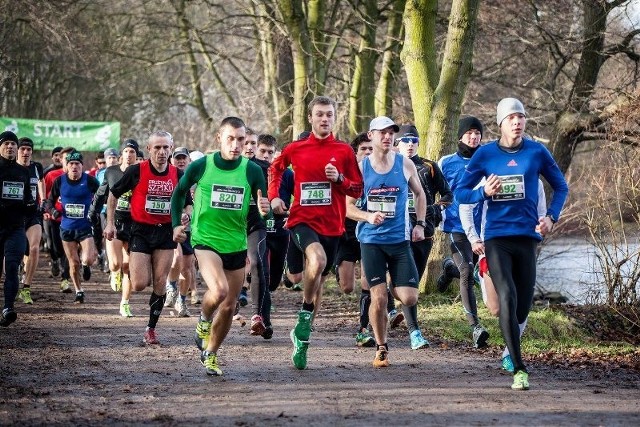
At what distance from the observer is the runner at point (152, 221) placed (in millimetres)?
11641

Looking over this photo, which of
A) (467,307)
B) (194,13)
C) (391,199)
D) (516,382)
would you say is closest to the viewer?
(516,382)

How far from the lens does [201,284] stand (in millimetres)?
20562

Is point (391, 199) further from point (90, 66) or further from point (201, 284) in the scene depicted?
point (90, 66)

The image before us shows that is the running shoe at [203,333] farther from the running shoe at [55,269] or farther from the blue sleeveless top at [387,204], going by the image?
the running shoe at [55,269]

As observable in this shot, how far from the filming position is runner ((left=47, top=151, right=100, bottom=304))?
16.8m

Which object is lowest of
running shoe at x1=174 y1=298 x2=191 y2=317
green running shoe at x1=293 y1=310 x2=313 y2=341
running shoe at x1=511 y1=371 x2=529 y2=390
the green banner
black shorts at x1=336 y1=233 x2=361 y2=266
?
running shoe at x1=174 y1=298 x2=191 y2=317

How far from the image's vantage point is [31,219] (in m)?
15.3

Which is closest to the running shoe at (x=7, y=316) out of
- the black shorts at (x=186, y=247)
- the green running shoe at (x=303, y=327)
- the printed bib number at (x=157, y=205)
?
the printed bib number at (x=157, y=205)

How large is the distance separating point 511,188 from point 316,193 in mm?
1810

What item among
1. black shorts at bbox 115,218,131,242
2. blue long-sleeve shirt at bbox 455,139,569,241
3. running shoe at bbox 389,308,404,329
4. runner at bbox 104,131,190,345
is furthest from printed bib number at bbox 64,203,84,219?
blue long-sleeve shirt at bbox 455,139,569,241

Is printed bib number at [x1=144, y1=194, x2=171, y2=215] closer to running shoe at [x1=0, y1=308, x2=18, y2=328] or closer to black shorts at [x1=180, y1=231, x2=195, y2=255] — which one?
running shoe at [x1=0, y1=308, x2=18, y2=328]

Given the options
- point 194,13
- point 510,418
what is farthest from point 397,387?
point 194,13

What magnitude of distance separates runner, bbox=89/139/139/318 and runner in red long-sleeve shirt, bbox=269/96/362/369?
11.0ft

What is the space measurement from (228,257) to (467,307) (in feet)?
10.7
